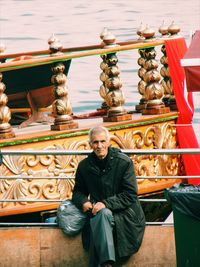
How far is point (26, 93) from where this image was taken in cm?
1897

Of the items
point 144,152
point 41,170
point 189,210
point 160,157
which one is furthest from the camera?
point 160,157

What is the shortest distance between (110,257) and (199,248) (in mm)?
759

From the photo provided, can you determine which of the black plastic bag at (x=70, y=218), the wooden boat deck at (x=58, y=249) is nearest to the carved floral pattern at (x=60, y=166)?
the wooden boat deck at (x=58, y=249)

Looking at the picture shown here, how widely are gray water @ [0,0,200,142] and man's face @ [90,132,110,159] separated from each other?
2562 centimetres

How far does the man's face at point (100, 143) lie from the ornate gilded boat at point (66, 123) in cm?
366

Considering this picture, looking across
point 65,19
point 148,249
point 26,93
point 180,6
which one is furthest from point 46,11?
point 148,249

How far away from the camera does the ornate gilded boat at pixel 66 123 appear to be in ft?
54.1

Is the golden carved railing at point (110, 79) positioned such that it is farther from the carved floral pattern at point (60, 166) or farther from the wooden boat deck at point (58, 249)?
the wooden boat deck at point (58, 249)

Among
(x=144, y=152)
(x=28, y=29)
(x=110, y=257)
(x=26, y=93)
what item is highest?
(x=28, y=29)

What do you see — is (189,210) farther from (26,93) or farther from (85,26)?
(85,26)

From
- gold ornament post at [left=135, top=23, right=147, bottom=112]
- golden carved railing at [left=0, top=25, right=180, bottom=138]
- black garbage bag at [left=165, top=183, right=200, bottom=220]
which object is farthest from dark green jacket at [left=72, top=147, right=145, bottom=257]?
gold ornament post at [left=135, top=23, right=147, bottom=112]

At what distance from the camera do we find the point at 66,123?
55.7 feet

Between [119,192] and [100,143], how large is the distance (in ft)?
1.49

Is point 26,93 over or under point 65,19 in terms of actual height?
under
